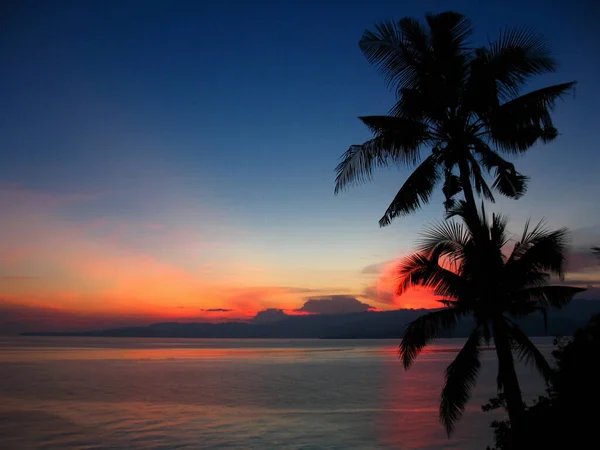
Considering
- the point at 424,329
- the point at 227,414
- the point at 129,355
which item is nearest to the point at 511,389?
the point at 424,329

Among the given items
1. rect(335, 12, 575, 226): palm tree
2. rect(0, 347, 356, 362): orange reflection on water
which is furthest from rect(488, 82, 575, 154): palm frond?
rect(0, 347, 356, 362): orange reflection on water

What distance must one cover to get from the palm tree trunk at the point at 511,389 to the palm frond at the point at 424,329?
144 centimetres

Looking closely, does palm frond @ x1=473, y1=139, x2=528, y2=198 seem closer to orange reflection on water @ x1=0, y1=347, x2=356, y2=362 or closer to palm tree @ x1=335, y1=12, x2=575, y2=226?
palm tree @ x1=335, y1=12, x2=575, y2=226

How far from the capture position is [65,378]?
49.8 m

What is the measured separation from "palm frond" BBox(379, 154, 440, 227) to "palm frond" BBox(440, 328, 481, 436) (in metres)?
3.62

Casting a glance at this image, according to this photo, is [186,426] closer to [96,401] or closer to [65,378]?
[96,401]

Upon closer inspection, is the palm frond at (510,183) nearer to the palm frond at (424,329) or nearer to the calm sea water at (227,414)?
the palm frond at (424,329)

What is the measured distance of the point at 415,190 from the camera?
12320mm

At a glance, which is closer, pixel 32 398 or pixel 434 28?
pixel 434 28

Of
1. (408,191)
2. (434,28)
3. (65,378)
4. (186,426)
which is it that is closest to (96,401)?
(186,426)

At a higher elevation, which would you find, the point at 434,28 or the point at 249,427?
the point at 434,28

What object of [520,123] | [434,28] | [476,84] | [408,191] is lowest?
[408,191]

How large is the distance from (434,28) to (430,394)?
123 ft

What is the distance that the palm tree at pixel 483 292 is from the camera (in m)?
11.4
